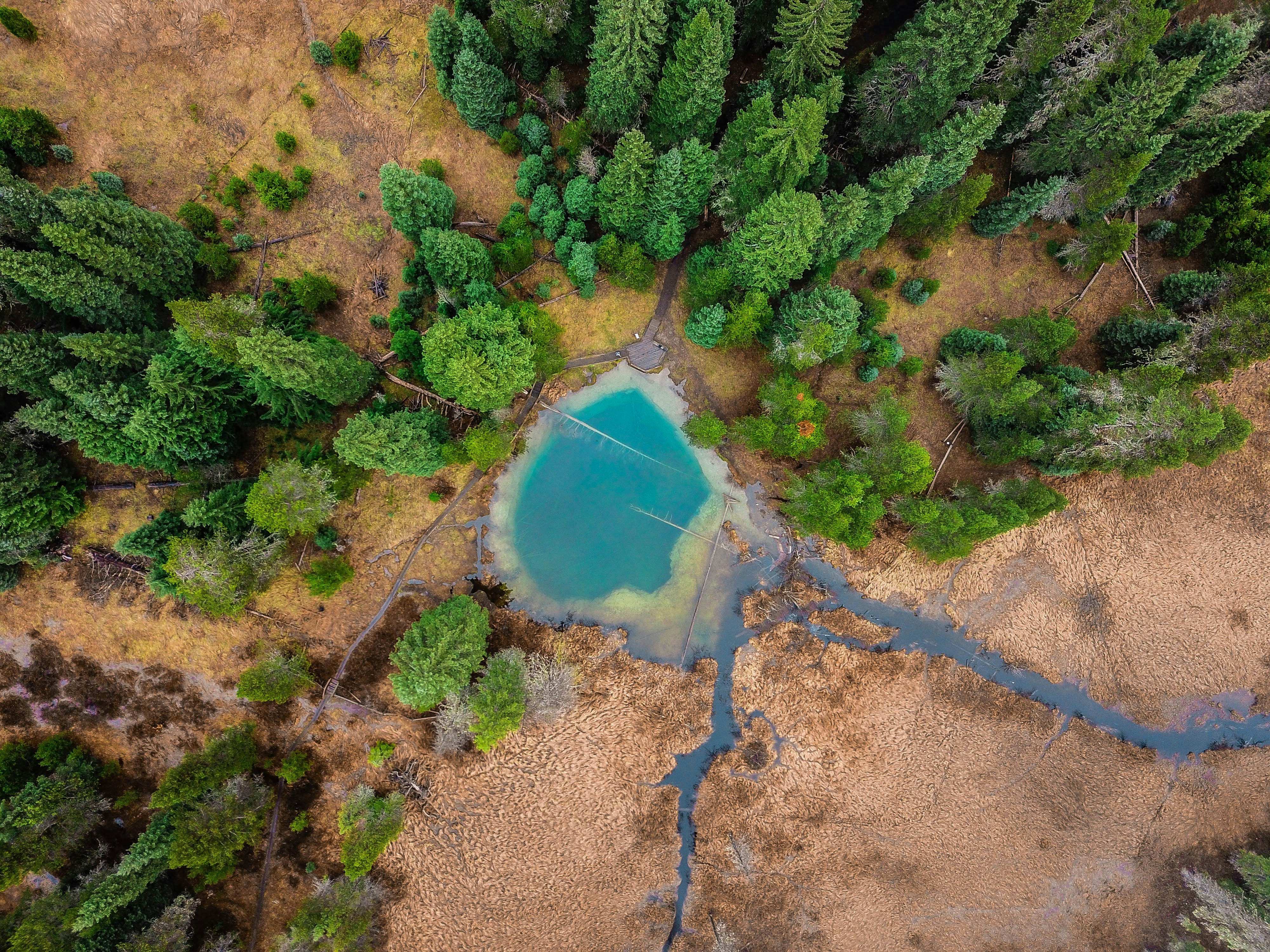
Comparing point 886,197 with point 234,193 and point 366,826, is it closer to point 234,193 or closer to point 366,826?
point 234,193

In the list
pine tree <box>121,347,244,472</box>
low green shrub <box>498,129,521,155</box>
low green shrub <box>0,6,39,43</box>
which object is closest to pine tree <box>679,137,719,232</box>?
low green shrub <box>498,129,521,155</box>

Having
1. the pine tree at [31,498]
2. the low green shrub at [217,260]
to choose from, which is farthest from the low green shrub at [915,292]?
the pine tree at [31,498]

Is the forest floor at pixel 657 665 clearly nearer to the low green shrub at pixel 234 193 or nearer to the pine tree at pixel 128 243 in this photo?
the low green shrub at pixel 234 193

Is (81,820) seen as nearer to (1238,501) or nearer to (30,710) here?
(30,710)

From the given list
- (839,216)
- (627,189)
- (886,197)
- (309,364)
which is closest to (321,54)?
(309,364)

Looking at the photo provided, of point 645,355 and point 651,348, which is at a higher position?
point 651,348

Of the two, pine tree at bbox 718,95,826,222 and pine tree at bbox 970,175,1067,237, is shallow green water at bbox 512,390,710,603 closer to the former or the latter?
pine tree at bbox 718,95,826,222
